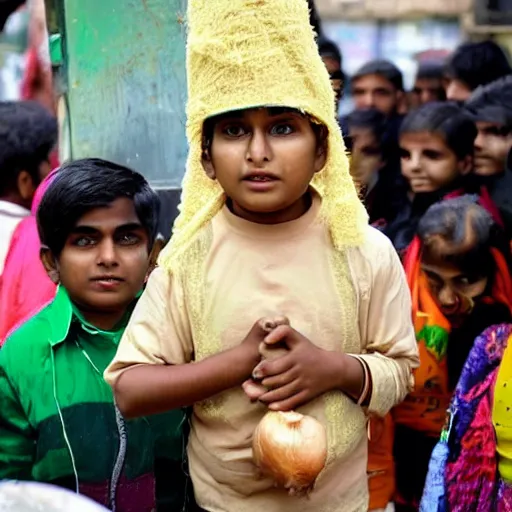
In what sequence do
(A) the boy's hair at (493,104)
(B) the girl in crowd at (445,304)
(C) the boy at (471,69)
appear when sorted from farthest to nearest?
(C) the boy at (471,69), (A) the boy's hair at (493,104), (B) the girl in crowd at (445,304)

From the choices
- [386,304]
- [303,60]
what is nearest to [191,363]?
[386,304]

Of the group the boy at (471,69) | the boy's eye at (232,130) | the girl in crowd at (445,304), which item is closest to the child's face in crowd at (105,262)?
the boy's eye at (232,130)

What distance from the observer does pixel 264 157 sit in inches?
91.1

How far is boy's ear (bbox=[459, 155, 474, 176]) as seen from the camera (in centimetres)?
484

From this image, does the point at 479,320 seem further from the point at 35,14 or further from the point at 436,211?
the point at 35,14

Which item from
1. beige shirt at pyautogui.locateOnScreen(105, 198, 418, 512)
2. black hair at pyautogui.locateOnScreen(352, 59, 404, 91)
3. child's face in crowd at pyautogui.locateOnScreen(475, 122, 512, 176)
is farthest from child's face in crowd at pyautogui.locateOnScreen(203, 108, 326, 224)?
black hair at pyautogui.locateOnScreen(352, 59, 404, 91)

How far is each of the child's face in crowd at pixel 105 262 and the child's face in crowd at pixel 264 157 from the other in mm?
588

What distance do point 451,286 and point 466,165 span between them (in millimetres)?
1205

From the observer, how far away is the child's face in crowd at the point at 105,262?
9.47 ft

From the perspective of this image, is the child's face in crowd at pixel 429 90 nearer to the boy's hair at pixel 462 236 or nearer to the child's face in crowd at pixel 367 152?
the child's face in crowd at pixel 367 152

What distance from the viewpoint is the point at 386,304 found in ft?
8.25

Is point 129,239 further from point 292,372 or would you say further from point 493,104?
point 493,104

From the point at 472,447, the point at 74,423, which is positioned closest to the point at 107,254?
the point at 74,423

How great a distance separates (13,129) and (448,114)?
1866 mm
